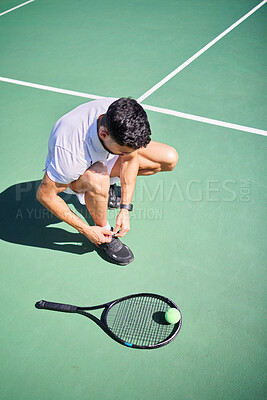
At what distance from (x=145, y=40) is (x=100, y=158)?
4.18 m

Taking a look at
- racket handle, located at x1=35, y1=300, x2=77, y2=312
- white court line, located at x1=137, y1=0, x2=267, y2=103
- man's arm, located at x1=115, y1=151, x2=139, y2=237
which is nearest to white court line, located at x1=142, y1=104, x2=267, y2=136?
white court line, located at x1=137, y1=0, x2=267, y2=103

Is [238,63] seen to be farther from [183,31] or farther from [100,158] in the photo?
[100,158]

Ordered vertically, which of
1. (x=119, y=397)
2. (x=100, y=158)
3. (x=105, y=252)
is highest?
(x=100, y=158)

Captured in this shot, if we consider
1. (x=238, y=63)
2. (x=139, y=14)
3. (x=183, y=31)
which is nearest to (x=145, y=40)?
(x=183, y=31)

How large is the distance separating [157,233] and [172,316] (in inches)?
33.4

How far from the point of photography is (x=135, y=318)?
8.38 ft

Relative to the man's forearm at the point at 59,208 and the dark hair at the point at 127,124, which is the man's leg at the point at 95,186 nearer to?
the man's forearm at the point at 59,208

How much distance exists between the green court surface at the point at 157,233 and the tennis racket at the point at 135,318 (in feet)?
0.22

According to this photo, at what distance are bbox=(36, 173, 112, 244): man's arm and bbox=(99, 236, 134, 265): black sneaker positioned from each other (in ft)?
0.56

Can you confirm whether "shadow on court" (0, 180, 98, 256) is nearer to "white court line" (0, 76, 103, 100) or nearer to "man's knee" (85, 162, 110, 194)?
"man's knee" (85, 162, 110, 194)

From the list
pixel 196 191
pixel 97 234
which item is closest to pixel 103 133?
pixel 97 234

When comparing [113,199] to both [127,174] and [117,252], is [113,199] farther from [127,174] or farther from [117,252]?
[117,252]

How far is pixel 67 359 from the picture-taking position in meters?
2.39

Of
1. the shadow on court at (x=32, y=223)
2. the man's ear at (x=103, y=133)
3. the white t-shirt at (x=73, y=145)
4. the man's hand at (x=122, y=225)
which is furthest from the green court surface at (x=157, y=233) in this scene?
the man's ear at (x=103, y=133)
